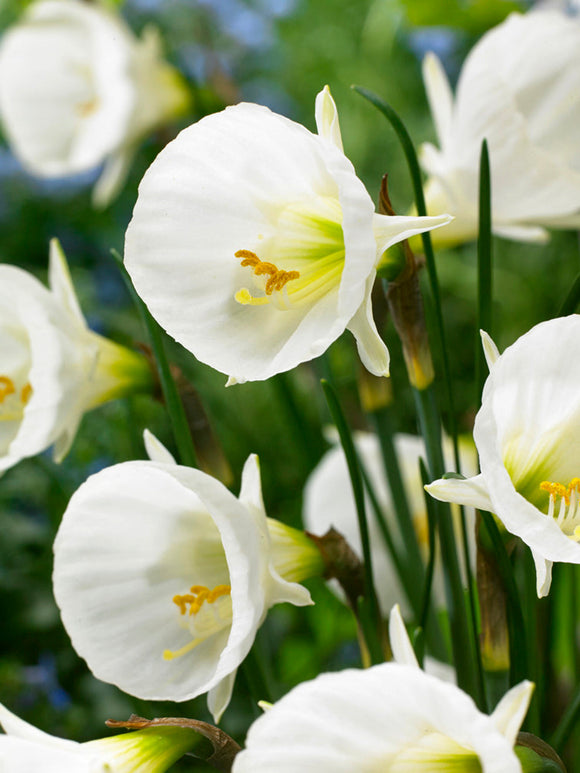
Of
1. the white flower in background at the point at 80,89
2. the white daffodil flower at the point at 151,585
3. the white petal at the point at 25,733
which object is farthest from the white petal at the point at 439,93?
the white flower in background at the point at 80,89

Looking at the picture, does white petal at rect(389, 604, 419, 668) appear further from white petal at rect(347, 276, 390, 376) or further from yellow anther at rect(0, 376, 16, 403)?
yellow anther at rect(0, 376, 16, 403)

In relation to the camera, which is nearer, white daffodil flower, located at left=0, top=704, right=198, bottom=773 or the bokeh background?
white daffodil flower, located at left=0, top=704, right=198, bottom=773

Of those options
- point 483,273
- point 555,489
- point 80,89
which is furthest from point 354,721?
point 80,89

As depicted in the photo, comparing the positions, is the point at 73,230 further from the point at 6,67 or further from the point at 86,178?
the point at 6,67

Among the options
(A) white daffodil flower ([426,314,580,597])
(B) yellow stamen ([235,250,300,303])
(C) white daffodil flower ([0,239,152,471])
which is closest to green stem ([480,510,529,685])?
(A) white daffodil flower ([426,314,580,597])

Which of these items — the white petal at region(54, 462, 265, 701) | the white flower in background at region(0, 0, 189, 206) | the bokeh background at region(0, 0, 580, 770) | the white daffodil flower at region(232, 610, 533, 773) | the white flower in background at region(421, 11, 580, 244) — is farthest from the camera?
the white flower in background at region(0, 0, 189, 206)

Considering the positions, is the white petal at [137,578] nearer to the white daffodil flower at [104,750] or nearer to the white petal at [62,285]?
the white daffodil flower at [104,750]

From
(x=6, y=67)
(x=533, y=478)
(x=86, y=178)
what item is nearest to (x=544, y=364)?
(x=533, y=478)
